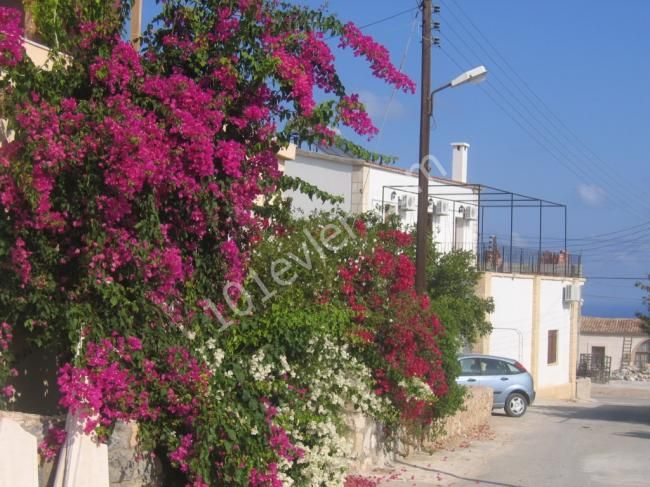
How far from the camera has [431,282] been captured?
23.7 m

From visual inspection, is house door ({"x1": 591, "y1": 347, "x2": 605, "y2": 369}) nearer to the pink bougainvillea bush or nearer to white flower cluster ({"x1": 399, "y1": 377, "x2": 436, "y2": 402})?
white flower cluster ({"x1": 399, "y1": 377, "x2": 436, "y2": 402})

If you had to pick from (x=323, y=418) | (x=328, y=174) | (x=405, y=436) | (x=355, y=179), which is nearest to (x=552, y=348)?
(x=355, y=179)

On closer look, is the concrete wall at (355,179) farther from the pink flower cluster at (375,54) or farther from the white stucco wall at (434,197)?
the pink flower cluster at (375,54)

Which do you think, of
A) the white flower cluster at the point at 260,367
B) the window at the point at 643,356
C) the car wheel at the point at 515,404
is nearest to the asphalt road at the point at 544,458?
the car wheel at the point at 515,404

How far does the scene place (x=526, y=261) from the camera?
34.1m

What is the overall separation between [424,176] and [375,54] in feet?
23.6

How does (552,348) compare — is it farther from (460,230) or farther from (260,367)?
(260,367)

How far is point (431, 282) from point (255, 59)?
53.7ft

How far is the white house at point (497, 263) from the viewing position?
27891 millimetres

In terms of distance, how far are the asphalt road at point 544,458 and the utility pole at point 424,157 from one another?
3.13 m

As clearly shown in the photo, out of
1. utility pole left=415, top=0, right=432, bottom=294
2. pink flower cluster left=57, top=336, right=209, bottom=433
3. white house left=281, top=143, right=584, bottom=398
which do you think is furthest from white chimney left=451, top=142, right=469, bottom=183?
pink flower cluster left=57, top=336, right=209, bottom=433

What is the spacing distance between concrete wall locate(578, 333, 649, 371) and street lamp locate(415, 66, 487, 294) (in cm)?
5165

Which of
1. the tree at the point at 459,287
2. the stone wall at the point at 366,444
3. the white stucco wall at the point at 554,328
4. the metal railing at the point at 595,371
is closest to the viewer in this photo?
the stone wall at the point at 366,444

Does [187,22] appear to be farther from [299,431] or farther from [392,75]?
[299,431]
